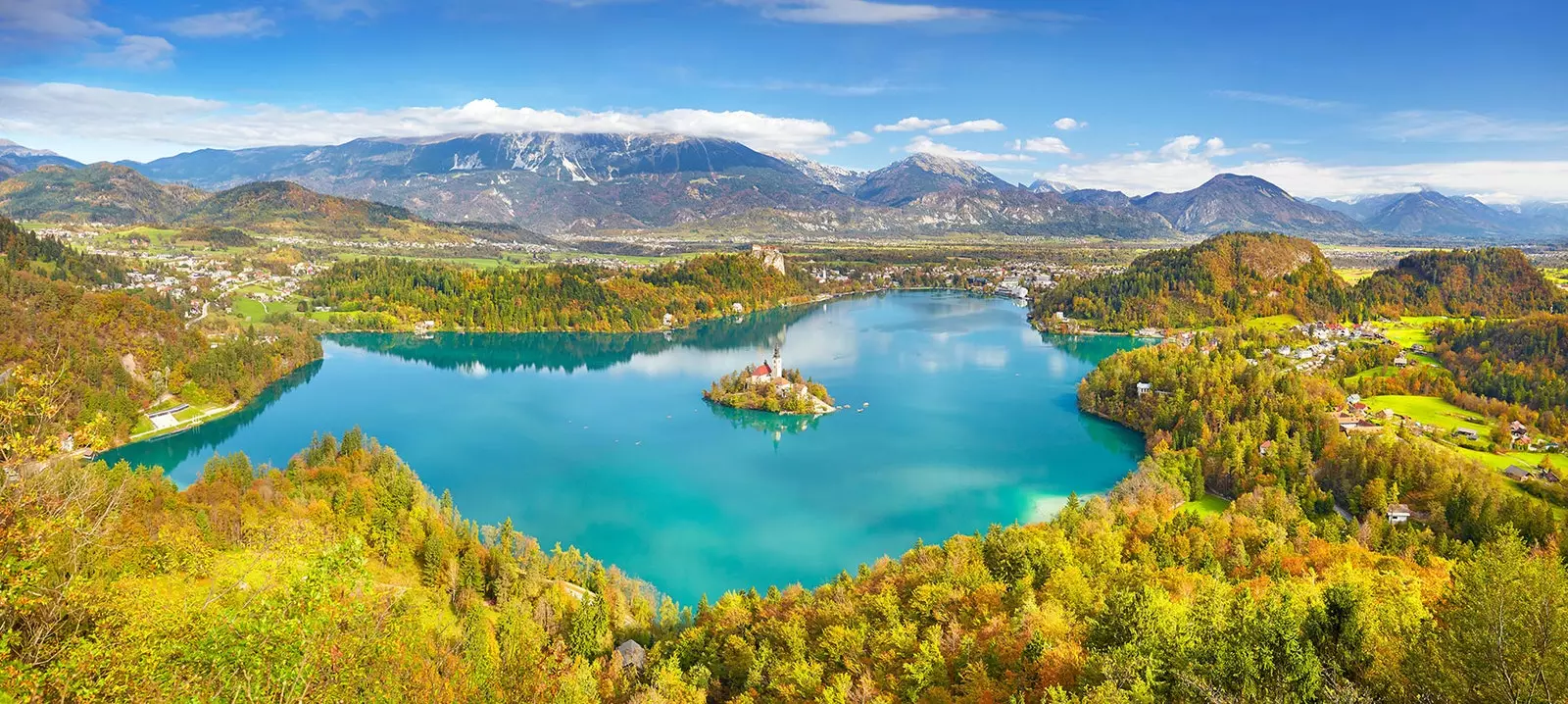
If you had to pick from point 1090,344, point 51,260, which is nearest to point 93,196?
point 51,260

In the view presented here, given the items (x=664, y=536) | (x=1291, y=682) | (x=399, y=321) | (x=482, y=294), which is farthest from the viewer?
(x=482, y=294)

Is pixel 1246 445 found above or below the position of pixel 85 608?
below

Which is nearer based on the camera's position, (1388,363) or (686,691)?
(686,691)

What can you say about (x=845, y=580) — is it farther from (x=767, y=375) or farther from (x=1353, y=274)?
(x=1353, y=274)

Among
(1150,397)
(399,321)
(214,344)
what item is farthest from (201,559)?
(399,321)

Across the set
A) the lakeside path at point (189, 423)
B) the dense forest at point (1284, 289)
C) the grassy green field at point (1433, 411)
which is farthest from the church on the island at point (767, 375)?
the dense forest at point (1284, 289)

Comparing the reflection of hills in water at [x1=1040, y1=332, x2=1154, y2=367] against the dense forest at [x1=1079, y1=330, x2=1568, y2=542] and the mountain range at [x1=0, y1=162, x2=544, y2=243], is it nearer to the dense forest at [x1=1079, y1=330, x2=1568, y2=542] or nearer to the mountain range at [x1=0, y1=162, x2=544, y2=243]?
the dense forest at [x1=1079, y1=330, x2=1568, y2=542]

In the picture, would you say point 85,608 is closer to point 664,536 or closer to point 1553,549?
point 664,536
